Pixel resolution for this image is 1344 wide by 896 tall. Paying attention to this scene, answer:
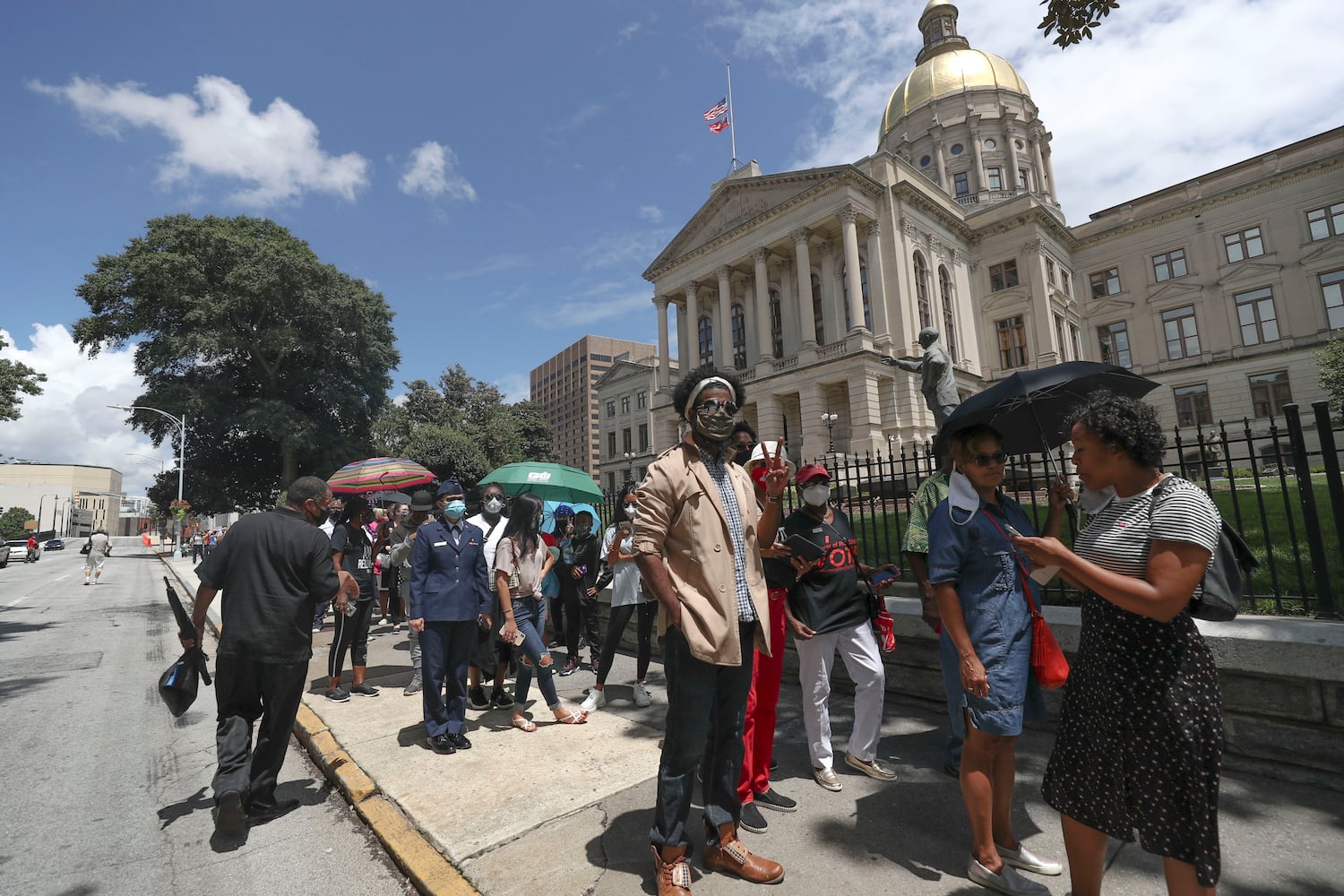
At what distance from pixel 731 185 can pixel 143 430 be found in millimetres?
37642

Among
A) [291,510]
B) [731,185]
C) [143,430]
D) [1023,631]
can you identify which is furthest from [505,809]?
[143,430]

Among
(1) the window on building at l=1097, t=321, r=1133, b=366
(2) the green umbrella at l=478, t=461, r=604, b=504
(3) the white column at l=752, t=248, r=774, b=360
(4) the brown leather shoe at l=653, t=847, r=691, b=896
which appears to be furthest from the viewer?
(1) the window on building at l=1097, t=321, r=1133, b=366

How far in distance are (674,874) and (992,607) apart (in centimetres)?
182

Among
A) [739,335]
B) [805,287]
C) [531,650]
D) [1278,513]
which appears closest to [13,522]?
[739,335]

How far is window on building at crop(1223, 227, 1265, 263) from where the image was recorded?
35406 millimetres

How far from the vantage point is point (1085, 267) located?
1666 inches

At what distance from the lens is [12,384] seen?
46.4 ft

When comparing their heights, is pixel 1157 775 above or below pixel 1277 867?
above

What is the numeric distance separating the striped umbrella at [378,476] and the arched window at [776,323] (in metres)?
32.3

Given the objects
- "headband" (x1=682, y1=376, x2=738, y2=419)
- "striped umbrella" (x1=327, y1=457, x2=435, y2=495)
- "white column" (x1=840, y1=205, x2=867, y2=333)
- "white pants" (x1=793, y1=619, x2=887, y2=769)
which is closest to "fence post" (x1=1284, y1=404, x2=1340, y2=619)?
"white pants" (x1=793, y1=619, x2=887, y2=769)

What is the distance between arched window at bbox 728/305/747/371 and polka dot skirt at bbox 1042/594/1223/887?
39.3m

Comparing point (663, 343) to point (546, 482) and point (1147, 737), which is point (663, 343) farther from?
point (1147, 737)

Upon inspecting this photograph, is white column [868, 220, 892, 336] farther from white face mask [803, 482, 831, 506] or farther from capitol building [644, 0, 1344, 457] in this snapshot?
white face mask [803, 482, 831, 506]

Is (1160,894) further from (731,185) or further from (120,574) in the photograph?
(731,185)
